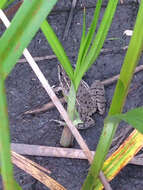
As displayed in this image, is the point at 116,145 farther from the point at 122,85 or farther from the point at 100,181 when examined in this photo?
the point at 122,85

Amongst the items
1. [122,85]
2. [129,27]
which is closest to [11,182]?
[122,85]

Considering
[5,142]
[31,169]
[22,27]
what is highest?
[22,27]

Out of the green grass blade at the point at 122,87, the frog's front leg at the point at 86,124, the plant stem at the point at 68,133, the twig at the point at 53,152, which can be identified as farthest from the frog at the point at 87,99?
the green grass blade at the point at 122,87

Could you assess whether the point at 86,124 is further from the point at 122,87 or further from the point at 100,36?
the point at 122,87

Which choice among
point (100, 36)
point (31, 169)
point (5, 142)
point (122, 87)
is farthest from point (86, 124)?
point (5, 142)

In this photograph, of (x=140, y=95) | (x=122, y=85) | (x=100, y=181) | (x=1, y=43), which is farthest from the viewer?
(x=140, y=95)

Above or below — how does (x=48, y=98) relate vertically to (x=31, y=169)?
above
